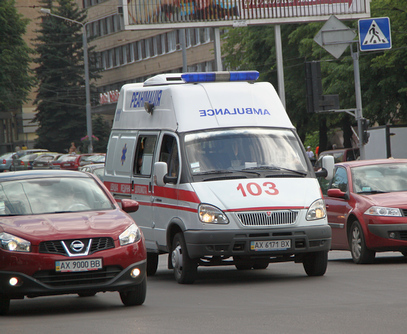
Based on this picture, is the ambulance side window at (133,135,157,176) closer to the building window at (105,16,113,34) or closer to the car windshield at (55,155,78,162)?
the car windshield at (55,155,78,162)

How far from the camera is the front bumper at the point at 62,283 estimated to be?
9.34 metres

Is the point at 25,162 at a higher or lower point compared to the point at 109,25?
lower

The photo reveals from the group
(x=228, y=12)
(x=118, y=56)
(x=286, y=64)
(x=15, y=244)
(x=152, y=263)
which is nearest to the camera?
(x=15, y=244)

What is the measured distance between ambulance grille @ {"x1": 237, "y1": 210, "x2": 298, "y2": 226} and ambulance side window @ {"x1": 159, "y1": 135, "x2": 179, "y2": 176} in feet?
4.32

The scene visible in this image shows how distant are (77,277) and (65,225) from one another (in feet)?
1.77

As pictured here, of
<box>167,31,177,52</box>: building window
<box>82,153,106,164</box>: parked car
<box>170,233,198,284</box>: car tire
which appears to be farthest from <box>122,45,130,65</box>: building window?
<box>170,233,198,284</box>: car tire

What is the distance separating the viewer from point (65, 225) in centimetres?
963

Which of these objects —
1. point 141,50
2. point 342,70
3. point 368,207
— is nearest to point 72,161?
point 342,70

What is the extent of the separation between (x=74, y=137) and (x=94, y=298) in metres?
66.8

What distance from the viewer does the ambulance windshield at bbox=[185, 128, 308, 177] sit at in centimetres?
1230

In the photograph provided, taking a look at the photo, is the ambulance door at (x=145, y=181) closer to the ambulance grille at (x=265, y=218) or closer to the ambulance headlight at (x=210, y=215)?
the ambulance headlight at (x=210, y=215)

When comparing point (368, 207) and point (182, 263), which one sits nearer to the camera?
point (182, 263)

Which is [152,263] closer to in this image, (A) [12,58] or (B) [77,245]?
(B) [77,245]

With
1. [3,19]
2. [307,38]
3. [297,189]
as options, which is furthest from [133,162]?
[3,19]
